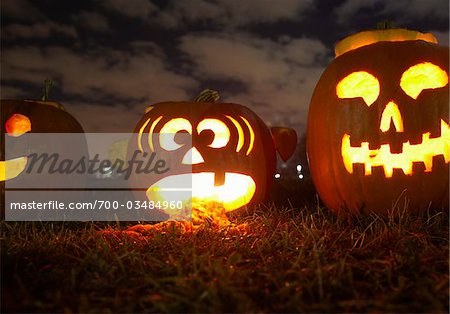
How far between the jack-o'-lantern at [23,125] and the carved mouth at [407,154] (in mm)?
2845

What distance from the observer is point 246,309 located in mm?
1363

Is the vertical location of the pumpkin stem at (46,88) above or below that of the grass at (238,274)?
above

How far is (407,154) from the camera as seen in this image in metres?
2.82

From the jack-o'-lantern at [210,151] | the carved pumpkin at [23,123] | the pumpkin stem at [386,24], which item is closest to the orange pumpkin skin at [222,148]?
the jack-o'-lantern at [210,151]

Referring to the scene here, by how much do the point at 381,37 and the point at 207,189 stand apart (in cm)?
193

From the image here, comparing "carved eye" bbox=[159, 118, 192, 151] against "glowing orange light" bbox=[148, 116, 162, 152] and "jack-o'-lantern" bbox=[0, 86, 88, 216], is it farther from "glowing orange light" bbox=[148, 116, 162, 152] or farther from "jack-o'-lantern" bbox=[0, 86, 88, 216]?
"jack-o'-lantern" bbox=[0, 86, 88, 216]

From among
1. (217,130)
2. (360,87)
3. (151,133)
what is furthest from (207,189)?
(360,87)

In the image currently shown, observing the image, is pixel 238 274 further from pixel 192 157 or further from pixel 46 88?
pixel 46 88

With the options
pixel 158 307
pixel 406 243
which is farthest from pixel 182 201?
pixel 158 307

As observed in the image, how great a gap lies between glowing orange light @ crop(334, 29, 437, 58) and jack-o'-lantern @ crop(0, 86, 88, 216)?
9.30 ft

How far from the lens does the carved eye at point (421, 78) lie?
9.47 feet

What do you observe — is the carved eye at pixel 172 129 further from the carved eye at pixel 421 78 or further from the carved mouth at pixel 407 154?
the carved eye at pixel 421 78

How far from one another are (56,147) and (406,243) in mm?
3289

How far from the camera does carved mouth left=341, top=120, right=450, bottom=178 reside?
2797mm
